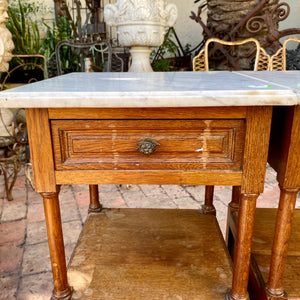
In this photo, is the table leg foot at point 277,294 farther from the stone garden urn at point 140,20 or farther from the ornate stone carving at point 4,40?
the ornate stone carving at point 4,40

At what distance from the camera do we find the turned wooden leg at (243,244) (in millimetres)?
786

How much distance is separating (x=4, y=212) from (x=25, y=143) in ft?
1.77

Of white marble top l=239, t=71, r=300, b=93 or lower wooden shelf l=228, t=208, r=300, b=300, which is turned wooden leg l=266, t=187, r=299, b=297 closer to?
lower wooden shelf l=228, t=208, r=300, b=300

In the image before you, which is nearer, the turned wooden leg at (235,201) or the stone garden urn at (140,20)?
the turned wooden leg at (235,201)

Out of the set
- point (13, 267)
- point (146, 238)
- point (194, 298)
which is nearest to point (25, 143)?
point (13, 267)

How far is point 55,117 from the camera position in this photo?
72 centimetres

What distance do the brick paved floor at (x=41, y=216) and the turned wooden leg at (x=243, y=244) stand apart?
95cm

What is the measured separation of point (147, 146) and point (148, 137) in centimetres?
3

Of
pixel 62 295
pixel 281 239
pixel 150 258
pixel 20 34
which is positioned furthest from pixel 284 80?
pixel 20 34

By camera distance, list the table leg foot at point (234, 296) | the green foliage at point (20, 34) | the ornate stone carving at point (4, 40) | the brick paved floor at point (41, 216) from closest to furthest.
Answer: the table leg foot at point (234, 296) < the brick paved floor at point (41, 216) < the ornate stone carving at point (4, 40) < the green foliage at point (20, 34)

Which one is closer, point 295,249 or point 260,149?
point 260,149

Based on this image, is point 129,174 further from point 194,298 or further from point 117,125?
point 194,298

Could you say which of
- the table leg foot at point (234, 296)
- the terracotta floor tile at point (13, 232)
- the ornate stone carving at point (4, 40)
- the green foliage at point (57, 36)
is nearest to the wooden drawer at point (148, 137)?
the table leg foot at point (234, 296)

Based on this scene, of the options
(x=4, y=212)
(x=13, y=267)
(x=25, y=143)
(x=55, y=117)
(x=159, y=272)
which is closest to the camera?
(x=55, y=117)
